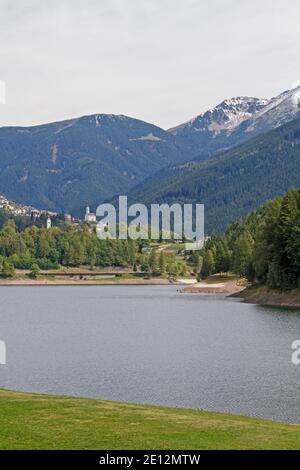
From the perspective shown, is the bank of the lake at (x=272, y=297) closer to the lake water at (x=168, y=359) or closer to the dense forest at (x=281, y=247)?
the dense forest at (x=281, y=247)

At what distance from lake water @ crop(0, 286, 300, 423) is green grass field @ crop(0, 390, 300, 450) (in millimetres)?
9287

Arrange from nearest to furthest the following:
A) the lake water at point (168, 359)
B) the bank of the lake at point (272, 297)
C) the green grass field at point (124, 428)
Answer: the green grass field at point (124, 428), the lake water at point (168, 359), the bank of the lake at point (272, 297)

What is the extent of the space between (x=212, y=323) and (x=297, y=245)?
105 feet

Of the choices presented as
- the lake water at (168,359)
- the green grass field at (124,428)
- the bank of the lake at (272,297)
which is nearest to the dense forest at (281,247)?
the bank of the lake at (272,297)

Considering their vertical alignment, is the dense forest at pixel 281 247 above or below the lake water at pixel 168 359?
above

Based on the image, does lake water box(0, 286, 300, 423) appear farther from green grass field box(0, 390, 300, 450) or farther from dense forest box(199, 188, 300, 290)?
dense forest box(199, 188, 300, 290)

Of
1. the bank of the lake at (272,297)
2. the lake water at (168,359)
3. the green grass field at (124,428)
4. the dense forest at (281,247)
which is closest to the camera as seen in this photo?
the green grass field at (124,428)

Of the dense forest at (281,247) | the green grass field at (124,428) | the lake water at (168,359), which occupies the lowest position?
the lake water at (168,359)

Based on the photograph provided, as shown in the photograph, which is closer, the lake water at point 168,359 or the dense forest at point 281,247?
the lake water at point 168,359

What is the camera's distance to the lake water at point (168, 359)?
166 ft

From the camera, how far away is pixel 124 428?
32.0 meters

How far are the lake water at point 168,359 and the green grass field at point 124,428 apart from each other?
9287 millimetres

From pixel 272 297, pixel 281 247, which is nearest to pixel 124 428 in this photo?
pixel 281 247
